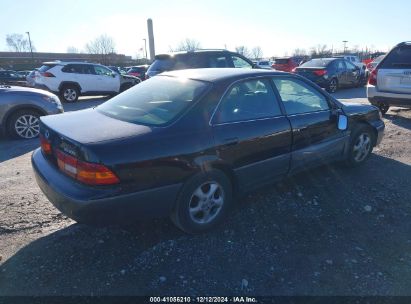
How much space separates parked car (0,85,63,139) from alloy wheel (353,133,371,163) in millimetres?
5848

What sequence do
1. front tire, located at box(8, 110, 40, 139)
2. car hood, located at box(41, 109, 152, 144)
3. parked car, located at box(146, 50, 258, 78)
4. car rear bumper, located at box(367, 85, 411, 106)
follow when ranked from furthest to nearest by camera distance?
1. parked car, located at box(146, 50, 258, 78)
2. car rear bumper, located at box(367, 85, 411, 106)
3. front tire, located at box(8, 110, 40, 139)
4. car hood, located at box(41, 109, 152, 144)

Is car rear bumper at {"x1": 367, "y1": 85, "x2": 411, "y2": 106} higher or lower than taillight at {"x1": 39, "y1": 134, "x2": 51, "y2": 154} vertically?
lower

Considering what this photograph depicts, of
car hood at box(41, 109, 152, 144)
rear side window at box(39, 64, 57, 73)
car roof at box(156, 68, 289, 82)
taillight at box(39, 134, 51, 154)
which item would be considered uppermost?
rear side window at box(39, 64, 57, 73)

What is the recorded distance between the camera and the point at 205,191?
3111 mm

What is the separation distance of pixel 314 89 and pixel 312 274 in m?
2.33

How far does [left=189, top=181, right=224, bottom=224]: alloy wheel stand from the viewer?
3.06 m

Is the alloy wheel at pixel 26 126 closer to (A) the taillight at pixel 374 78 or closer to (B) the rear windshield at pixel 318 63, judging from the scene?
(A) the taillight at pixel 374 78

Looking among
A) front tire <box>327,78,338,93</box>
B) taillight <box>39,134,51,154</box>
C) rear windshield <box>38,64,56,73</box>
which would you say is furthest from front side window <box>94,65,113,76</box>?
taillight <box>39,134,51,154</box>

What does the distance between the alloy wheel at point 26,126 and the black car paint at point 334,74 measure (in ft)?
33.0

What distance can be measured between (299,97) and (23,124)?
18.4 feet

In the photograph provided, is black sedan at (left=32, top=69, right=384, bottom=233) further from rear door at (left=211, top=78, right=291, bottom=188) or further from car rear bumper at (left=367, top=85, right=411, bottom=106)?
car rear bumper at (left=367, top=85, right=411, bottom=106)

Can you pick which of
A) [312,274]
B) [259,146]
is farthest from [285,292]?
[259,146]

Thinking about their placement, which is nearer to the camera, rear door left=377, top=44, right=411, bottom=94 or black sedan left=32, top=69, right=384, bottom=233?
black sedan left=32, top=69, right=384, bottom=233

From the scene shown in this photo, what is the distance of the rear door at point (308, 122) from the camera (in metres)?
3.75
